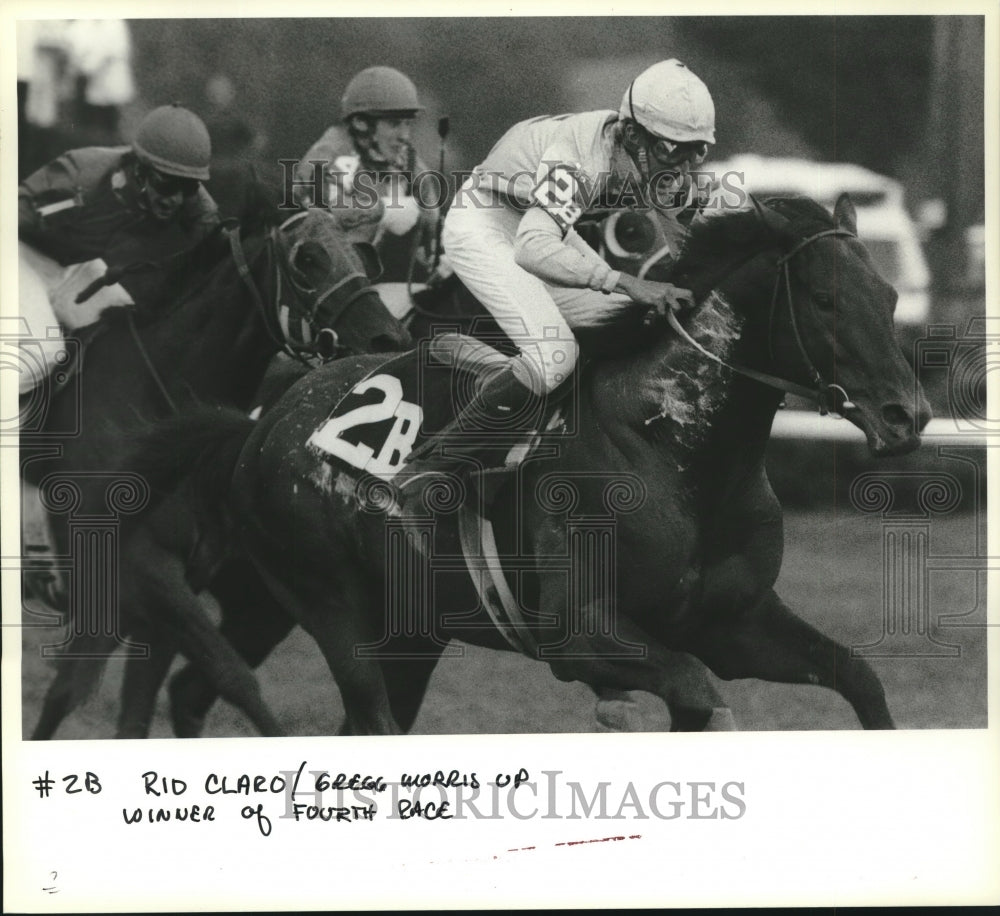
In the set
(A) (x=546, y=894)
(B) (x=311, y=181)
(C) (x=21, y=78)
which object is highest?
(C) (x=21, y=78)

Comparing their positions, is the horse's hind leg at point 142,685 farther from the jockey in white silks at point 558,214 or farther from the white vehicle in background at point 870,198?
the white vehicle in background at point 870,198

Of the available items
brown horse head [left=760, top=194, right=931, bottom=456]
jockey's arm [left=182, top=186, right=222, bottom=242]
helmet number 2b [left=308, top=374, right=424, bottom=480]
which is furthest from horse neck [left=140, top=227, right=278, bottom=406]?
brown horse head [left=760, top=194, right=931, bottom=456]

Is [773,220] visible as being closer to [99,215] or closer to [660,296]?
[660,296]

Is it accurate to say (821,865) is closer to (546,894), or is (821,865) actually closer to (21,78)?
(546,894)

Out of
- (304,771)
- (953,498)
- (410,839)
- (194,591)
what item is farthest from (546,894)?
(953,498)

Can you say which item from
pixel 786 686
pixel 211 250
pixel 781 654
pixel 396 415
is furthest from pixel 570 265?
pixel 786 686

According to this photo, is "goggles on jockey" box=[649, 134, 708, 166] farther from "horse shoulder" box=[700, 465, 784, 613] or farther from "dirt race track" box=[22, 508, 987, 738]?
"dirt race track" box=[22, 508, 987, 738]
